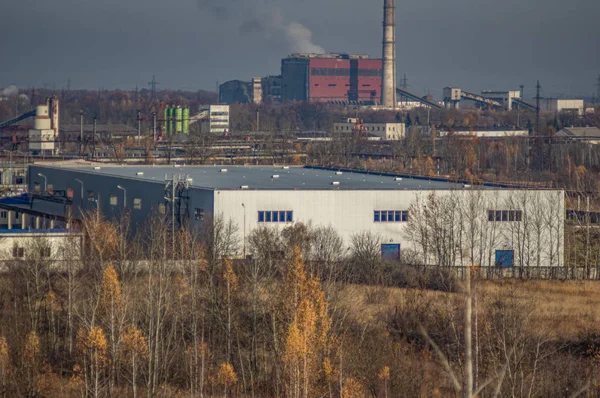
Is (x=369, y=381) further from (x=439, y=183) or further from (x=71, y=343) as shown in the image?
(x=439, y=183)

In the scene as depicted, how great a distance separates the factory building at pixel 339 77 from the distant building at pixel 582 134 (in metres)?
26.4

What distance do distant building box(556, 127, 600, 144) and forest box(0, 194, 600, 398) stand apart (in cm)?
2691

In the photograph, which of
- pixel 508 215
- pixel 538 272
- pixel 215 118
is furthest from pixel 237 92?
pixel 538 272

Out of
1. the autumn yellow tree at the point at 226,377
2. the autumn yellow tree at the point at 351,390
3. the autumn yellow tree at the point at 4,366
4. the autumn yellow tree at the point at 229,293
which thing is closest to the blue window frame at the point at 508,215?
the autumn yellow tree at the point at 229,293

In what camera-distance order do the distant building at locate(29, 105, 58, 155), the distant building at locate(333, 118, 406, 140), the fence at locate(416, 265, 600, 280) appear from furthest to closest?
the distant building at locate(333, 118, 406, 140), the distant building at locate(29, 105, 58, 155), the fence at locate(416, 265, 600, 280)

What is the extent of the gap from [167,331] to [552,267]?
701 cm

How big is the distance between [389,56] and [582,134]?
914 inches

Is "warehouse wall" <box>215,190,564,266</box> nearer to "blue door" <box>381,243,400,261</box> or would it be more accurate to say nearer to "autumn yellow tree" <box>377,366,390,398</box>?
"blue door" <box>381,243,400,261</box>

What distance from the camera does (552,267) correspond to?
1666cm

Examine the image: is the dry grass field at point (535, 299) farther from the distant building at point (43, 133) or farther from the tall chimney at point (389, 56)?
the tall chimney at point (389, 56)

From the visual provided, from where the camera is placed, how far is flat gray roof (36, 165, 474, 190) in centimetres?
1862

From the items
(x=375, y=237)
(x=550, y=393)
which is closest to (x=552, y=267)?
(x=375, y=237)

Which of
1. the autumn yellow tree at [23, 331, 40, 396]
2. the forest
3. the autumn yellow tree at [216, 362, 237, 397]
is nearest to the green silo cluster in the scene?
the forest

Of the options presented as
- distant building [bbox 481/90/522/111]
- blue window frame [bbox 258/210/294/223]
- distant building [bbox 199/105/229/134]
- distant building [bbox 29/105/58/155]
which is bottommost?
blue window frame [bbox 258/210/294/223]
